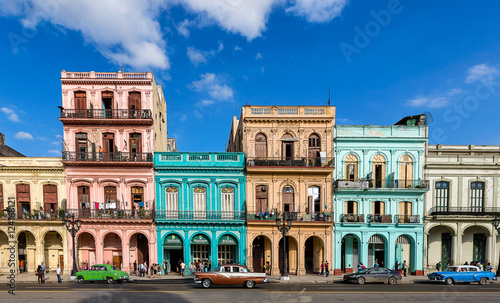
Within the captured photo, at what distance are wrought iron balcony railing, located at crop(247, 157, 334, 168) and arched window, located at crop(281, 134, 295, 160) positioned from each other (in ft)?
2.05

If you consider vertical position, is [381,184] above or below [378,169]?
below

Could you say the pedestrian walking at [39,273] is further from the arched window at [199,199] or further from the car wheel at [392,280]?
the car wheel at [392,280]

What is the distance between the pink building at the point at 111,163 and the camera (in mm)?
23656

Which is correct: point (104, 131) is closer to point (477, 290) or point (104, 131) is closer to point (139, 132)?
point (139, 132)

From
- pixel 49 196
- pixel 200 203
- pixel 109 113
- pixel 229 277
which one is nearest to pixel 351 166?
pixel 200 203

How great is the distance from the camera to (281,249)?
25.0 meters

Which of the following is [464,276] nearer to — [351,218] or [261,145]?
[351,218]

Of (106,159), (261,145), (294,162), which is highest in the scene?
(261,145)

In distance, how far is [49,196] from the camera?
79.3 ft

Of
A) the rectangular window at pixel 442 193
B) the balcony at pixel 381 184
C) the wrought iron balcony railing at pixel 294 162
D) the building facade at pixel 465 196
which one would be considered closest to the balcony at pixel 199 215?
the wrought iron balcony railing at pixel 294 162

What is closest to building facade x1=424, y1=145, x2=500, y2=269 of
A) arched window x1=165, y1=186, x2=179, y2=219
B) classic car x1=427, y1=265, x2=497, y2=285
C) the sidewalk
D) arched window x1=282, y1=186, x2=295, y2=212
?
classic car x1=427, y1=265, x2=497, y2=285

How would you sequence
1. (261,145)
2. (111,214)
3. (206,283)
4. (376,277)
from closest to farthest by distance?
(206,283), (376,277), (111,214), (261,145)

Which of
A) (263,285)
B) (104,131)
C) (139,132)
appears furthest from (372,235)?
(104,131)

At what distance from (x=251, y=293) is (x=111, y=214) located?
48.7 feet
